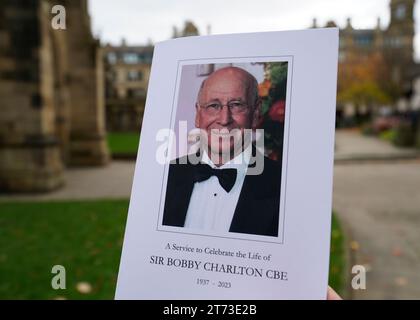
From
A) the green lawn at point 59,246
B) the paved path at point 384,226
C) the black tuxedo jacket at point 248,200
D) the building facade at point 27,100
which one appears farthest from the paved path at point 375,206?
the black tuxedo jacket at point 248,200

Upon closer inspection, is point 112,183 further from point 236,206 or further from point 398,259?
point 236,206

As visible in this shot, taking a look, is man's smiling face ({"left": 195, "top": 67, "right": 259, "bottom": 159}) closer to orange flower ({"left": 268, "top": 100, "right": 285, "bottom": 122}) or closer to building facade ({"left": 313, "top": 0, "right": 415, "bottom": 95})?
orange flower ({"left": 268, "top": 100, "right": 285, "bottom": 122})

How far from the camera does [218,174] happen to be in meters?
1.32

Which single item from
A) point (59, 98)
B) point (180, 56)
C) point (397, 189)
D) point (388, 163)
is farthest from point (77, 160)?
point (180, 56)

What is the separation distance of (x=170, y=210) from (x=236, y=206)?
208 millimetres

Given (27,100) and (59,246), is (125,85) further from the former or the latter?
(59,246)

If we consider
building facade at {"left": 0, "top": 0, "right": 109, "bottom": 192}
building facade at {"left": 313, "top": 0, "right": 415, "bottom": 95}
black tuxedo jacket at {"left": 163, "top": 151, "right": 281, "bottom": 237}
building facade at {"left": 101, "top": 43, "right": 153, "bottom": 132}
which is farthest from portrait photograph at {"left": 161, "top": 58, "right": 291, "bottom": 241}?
building facade at {"left": 313, "top": 0, "right": 415, "bottom": 95}

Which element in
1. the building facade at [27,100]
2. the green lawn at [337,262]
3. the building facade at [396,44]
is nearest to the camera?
the green lawn at [337,262]

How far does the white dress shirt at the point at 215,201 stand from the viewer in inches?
49.4

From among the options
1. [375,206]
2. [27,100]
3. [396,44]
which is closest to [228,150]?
[375,206]

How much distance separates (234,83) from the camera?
135 centimetres

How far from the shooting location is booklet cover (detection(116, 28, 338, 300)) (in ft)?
3.84

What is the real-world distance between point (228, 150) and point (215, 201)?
6.8 inches

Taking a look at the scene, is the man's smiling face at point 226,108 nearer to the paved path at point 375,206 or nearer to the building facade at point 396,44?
the paved path at point 375,206
